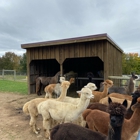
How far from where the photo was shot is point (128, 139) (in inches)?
104

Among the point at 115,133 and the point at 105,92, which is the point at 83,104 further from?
the point at 105,92

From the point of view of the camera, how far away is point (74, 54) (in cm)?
823

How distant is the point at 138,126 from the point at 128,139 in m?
0.29

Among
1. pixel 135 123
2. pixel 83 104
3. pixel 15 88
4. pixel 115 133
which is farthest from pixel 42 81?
pixel 115 133

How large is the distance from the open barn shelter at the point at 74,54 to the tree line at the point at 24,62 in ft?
63.1

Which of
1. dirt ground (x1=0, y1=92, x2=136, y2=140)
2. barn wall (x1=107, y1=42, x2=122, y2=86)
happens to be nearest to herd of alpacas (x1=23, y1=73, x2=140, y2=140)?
dirt ground (x1=0, y1=92, x2=136, y2=140)

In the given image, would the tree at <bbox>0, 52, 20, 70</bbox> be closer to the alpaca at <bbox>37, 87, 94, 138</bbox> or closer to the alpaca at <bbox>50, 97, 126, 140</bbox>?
the alpaca at <bbox>37, 87, 94, 138</bbox>

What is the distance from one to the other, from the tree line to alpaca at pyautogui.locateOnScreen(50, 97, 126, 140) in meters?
27.9

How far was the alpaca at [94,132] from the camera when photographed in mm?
2131

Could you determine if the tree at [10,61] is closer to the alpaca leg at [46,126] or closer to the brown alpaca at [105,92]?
the brown alpaca at [105,92]

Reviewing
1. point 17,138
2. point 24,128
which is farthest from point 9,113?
point 17,138

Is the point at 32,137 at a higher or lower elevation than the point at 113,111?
lower

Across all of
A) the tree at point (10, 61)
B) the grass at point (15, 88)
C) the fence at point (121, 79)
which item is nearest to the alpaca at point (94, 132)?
the fence at point (121, 79)

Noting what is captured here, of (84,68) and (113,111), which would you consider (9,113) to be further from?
(84,68)
